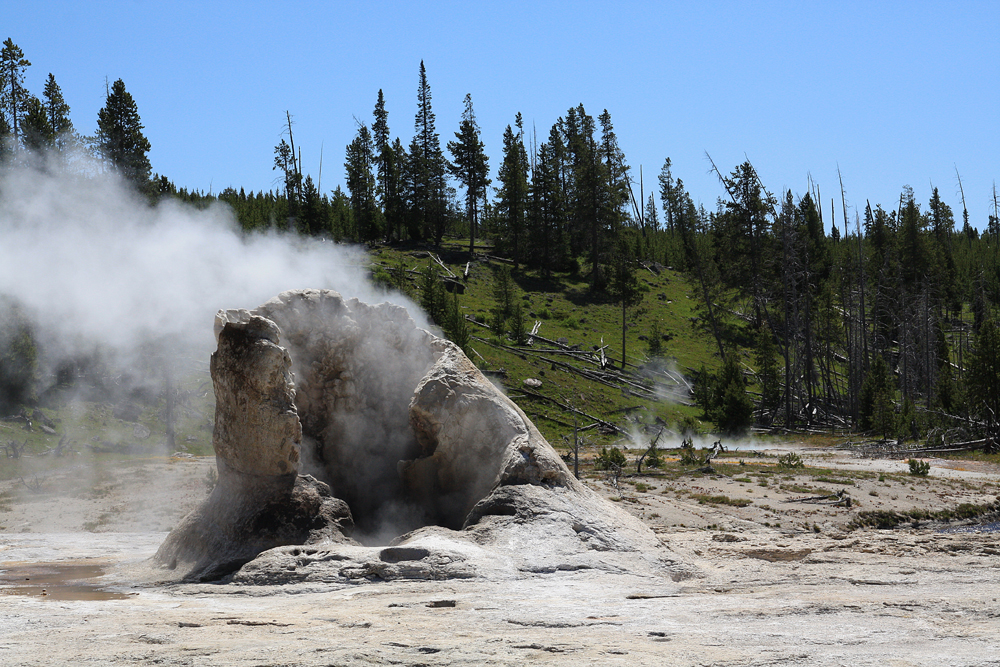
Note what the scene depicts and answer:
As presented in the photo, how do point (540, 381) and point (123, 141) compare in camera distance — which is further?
point (540, 381)

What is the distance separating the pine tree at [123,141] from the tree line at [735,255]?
0.06 meters

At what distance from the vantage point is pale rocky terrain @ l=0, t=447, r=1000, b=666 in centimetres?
612

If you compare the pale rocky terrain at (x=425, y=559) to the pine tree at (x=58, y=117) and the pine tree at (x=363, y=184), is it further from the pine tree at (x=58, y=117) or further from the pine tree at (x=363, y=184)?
the pine tree at (x=363, y=184)

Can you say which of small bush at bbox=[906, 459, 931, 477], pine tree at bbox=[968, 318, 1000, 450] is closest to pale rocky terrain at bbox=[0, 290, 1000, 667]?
small bush at bbox=[906, 459, 931, 477]

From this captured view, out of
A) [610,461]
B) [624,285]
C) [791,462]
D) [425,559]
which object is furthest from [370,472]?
[624,285]

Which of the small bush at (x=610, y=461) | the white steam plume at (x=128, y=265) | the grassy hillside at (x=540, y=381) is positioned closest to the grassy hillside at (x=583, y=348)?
the grassy hillside at (x=540, y=381)

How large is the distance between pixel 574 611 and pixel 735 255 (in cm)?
4939

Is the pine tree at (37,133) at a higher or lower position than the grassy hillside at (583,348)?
higher

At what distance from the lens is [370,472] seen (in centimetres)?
1262

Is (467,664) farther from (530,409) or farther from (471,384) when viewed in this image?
(530,409)

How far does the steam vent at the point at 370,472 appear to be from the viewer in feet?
31.2

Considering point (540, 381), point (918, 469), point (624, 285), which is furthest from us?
point (624, 285)

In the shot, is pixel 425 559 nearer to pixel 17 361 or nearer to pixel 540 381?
pixel 17 361

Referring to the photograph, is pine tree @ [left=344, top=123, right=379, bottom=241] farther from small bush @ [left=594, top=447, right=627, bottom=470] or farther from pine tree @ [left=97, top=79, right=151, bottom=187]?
small bush @ [left=594, top=447, right=627, bottom=470]
